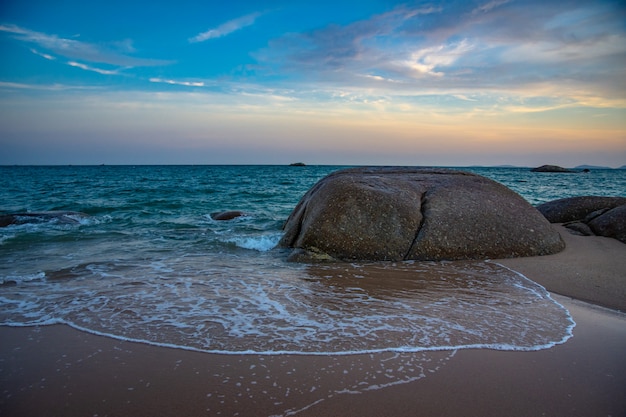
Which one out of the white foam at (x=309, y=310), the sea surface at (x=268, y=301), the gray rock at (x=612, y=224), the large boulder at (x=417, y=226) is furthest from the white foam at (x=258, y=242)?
the gray rock at (x=612, y=224)

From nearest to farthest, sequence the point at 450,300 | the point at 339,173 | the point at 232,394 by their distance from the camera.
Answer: the point at 232,394, the point at 450,300, the point at 339,173

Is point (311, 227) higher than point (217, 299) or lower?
higher

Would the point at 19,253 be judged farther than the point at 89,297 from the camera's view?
Yes

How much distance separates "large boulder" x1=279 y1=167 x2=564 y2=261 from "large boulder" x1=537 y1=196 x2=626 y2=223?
2.51m

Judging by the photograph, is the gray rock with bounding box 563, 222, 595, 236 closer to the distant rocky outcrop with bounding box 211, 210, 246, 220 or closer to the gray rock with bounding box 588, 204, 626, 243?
the gray rock with bounding box 588, 204, 626, 243

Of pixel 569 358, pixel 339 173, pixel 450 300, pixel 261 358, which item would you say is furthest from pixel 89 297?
pixel 339 173

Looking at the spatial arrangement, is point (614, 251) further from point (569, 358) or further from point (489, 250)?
point (569, 358)

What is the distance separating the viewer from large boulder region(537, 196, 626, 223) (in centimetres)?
930

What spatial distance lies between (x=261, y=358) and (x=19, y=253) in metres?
7.22

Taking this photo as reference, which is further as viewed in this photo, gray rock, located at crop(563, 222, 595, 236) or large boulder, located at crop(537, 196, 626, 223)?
large boulder, located at crop(537, 196, 626, 223)

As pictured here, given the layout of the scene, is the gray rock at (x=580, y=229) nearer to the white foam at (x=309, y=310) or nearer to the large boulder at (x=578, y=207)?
the large boulder at (x=578, y=207)

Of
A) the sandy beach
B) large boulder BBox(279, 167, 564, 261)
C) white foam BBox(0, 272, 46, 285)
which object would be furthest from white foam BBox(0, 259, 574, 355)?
large boulder BBox(279, 167, 564, 261)

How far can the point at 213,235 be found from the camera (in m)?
10.3

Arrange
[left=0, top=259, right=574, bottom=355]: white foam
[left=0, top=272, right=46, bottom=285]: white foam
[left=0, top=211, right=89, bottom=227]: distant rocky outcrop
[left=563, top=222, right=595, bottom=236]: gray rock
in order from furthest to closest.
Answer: [left=0, top=211, right=89, bottom=227]: distant rocky outcrop → [left=563, top=222, right=595, bottom=236]: gray rock → [left=0, top=272, right=46, bottom=285]: white foam → [left=0, top=259, right=574, bottom=355]: white foam
